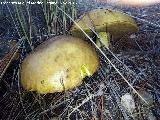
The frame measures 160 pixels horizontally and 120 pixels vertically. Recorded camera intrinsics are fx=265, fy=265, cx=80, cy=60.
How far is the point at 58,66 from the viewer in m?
1.70

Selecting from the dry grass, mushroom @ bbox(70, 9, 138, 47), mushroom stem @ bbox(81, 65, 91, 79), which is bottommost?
the dry grass

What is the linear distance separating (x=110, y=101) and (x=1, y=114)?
2.30 ft

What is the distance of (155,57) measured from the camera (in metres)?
1.97

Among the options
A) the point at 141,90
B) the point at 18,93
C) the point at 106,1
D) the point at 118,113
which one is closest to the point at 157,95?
the point at 141,90

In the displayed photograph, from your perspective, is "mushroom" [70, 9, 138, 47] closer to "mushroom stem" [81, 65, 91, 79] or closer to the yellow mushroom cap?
the yellow mushroom cap

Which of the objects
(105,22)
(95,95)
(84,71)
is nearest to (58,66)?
(84,71)

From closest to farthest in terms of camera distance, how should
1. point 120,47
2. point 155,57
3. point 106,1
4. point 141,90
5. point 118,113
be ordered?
point 118,113 → point 141,90 → point 155,57 → point 120,47 → point 106,1

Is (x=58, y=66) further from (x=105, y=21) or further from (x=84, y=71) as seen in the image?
(x=105, y=21)

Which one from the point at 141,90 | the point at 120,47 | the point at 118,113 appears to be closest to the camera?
the point at 118,113

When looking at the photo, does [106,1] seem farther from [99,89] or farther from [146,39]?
[99,89]

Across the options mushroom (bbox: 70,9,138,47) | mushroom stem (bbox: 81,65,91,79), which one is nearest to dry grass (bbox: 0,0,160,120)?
mushroom stem (bbox: 81,65,91,79)

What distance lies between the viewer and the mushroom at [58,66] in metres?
1.68

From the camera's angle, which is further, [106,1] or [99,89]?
[106,1]

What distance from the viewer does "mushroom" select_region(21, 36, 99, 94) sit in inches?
66.3
